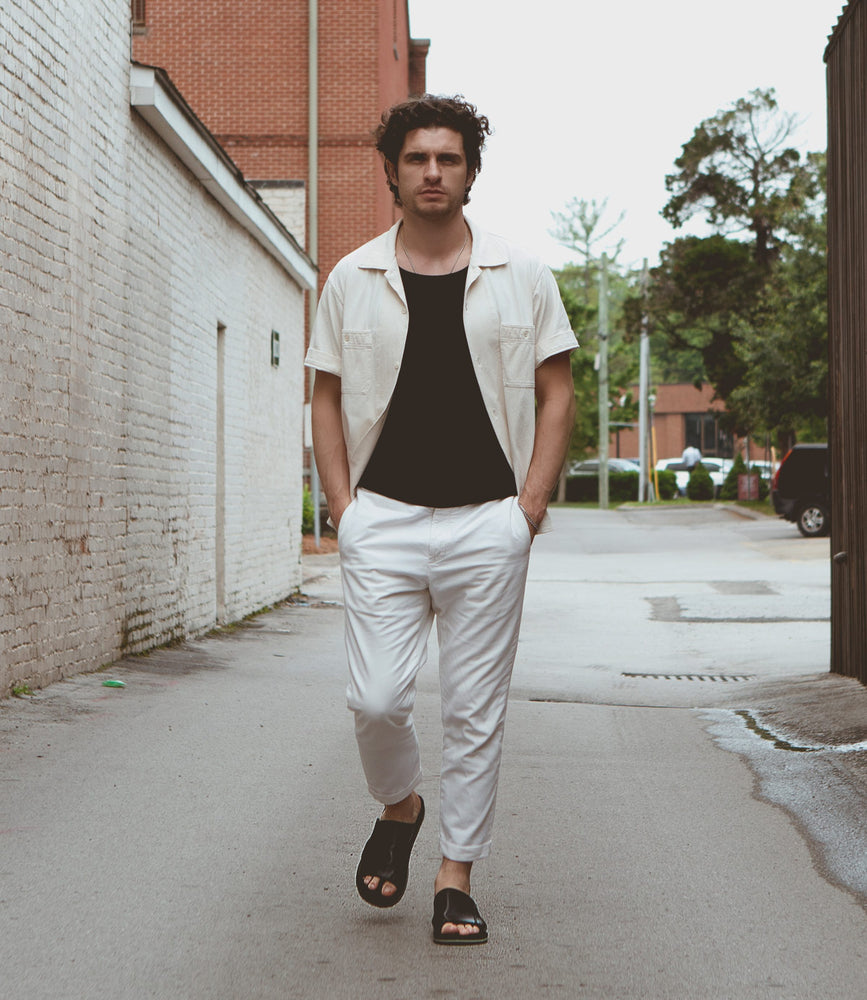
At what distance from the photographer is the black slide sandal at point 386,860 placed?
12.8 ft

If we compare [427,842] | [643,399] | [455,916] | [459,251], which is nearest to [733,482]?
[643,399]

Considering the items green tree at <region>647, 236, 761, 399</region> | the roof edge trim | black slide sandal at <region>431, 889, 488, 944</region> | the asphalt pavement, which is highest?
green tree at <region>647, 236, 761, 399</region>

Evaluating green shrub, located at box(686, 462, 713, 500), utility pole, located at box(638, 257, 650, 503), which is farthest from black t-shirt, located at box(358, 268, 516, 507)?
green shrub, located at box(686, 462, 713, 500)

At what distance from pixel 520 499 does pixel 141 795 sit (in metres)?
2.56

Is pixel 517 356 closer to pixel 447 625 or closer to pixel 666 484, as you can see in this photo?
pixel 447 625

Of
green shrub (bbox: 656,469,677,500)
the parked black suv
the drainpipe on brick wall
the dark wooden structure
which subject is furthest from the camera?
green shrub (bbox: 656,469,677,500)

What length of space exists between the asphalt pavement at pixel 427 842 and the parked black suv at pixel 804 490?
1792 centimetres

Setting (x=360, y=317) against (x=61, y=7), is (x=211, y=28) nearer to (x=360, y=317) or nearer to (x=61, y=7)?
(x=61, y=7)

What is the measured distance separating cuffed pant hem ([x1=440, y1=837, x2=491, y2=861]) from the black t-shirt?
3.05 ft

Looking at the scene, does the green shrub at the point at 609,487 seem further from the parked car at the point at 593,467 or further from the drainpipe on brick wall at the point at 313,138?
the drainpipe on brick wall at the point at 313,138

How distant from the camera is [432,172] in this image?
3.85 meters

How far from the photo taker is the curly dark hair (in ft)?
12.8

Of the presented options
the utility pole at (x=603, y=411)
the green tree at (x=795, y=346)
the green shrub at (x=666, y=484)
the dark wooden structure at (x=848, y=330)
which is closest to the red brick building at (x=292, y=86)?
the green tree at (x=795, y=346)

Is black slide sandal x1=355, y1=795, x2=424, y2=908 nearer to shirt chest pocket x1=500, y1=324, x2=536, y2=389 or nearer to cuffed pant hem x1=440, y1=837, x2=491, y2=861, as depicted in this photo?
cuffed pant hem x1=440, y1=837, x2=491, y2=861
